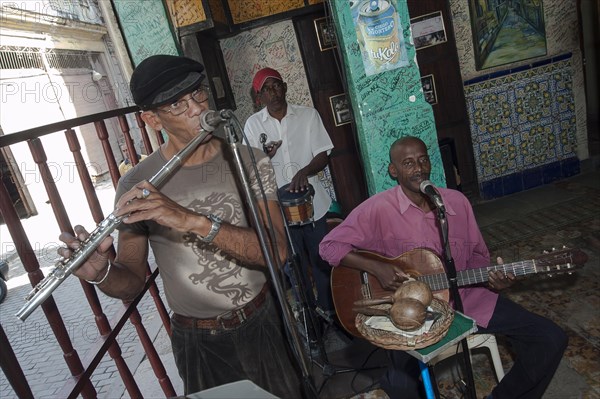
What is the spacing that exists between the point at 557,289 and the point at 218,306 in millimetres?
3150

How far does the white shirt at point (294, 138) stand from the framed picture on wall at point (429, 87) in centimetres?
212

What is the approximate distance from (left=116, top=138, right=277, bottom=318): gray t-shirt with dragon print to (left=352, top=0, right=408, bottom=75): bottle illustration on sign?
179 centimetres

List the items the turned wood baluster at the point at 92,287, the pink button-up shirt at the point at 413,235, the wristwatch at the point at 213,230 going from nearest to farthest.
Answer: the wristwatch at the point at 213,230 < the turned wood baluster at the point at 92,287 < the pink button-up shirt at the point at 413,235

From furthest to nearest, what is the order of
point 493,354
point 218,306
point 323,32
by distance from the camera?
1. point 323,32
2. point 493,354
3. point 218,306

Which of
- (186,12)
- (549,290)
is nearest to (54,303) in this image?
(186,12)

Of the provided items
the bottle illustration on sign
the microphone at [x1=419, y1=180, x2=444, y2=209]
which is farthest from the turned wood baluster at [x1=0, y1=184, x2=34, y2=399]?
the bottle illustration on sign

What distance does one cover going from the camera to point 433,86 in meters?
5.37

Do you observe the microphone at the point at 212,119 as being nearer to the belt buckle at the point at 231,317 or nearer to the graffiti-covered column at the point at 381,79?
the belt buckle at the point at 231,317

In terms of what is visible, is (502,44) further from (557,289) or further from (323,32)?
(557,289)

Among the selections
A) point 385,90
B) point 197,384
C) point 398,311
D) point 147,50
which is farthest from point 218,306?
point 147,50

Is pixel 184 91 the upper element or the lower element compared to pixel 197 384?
upper

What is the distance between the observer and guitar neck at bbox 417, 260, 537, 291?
85.3 inches

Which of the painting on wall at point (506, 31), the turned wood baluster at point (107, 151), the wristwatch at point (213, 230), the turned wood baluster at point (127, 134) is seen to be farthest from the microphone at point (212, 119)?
the painting on wall at point (506, 31)

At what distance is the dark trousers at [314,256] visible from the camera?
371cm
